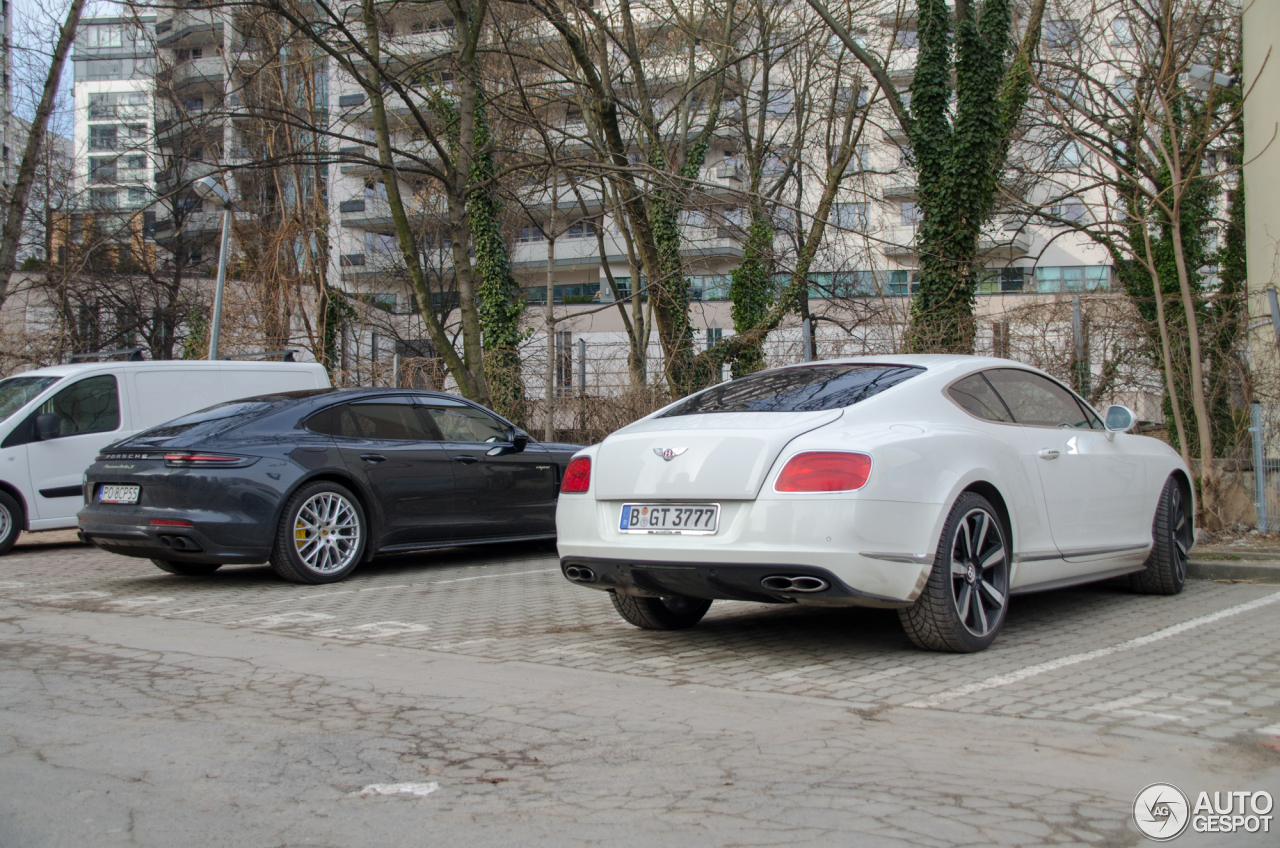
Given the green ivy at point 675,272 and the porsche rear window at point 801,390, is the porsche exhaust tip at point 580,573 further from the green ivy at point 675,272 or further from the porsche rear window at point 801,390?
the green ivy at point 675,272

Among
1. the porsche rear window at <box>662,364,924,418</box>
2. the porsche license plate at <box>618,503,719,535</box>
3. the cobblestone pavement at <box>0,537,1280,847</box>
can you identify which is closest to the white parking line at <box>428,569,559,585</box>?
the cobblestone pavement at <box>0,537,1280,847</box>

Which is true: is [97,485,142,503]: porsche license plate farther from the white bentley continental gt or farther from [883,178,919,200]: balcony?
[883,178,919,200]: balcony

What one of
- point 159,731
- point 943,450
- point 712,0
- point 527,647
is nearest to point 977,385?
point 943,450

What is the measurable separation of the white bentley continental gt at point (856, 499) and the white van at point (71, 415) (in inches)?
306

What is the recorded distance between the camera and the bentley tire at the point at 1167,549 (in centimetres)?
720

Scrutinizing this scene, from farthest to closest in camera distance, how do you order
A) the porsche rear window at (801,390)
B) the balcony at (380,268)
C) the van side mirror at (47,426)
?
the balcony at (380,268)
the van side mirror at (47,426)
the porsche rear window at (801,390)

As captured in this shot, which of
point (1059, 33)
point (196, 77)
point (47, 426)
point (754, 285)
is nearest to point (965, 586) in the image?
point (47, 426)

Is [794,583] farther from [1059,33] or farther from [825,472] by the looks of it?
[1059,33]

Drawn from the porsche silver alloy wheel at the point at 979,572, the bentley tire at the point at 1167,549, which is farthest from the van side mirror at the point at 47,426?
the bentley tire at the point at 1167,549

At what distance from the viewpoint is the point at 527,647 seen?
19.5 ft

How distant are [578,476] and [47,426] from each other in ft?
26.3

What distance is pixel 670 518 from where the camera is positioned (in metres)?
5.35

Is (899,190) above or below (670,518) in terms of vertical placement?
above

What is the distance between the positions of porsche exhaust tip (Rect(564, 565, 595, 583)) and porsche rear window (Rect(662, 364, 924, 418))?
3.09 feet
